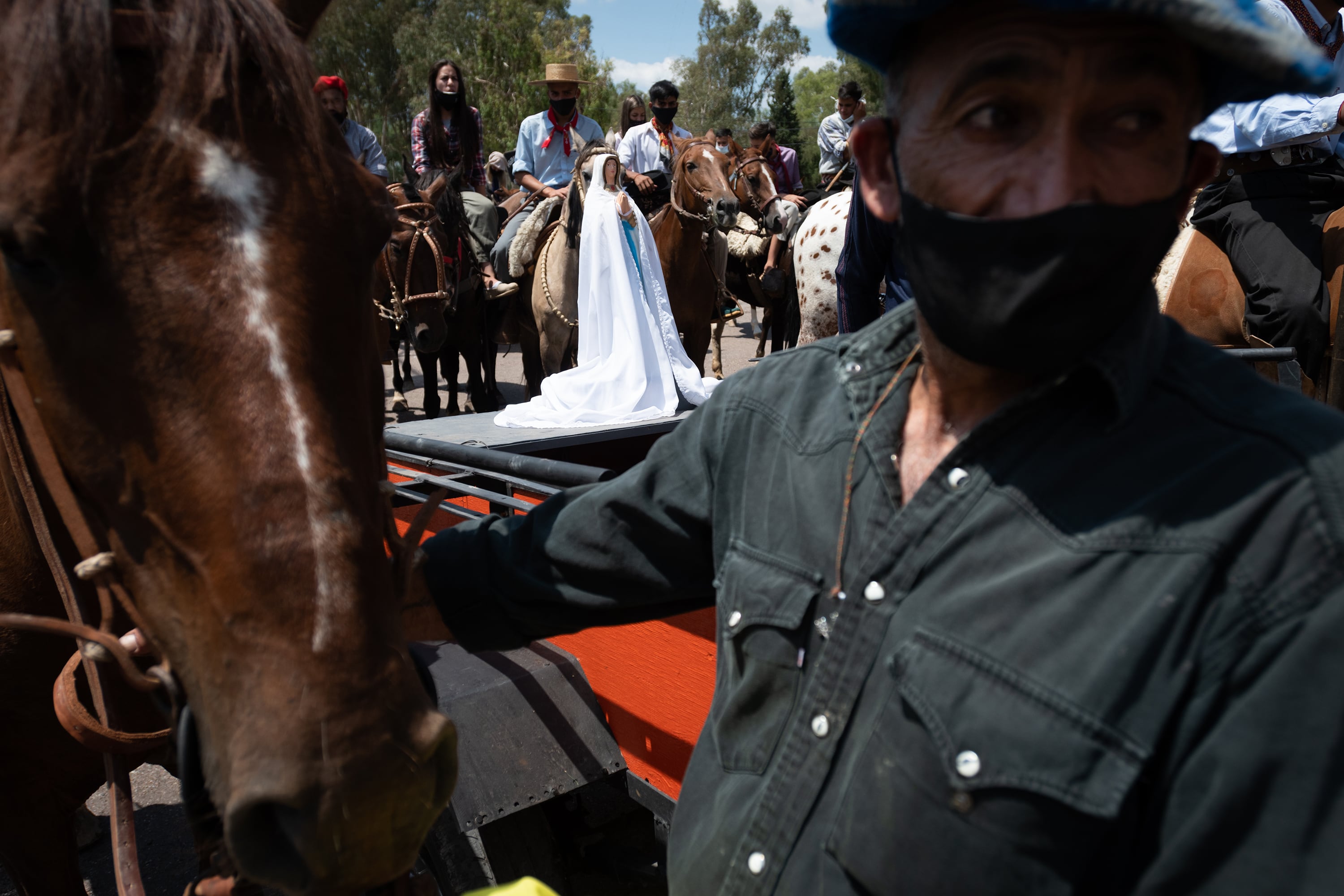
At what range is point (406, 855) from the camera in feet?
3.69

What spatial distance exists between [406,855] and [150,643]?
1.58 feet

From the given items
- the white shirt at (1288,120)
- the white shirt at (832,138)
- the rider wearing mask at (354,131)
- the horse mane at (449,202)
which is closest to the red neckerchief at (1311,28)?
the white shirt at (1288,120)

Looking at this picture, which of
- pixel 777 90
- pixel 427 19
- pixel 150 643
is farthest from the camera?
pixel 777 90

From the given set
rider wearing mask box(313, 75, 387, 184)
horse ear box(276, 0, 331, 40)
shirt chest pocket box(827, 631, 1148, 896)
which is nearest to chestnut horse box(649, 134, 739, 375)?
rider wearing mask box(313, 75, 387, 184)

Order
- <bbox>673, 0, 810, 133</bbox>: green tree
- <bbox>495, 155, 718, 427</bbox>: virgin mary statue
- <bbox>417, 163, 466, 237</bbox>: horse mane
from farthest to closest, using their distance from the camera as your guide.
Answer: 1. <bbox>673, 0, 810, 133</bbox>: green tree
2. <bbox>417, 163, 466, 237</bbox>: horse mane
3. <bbox>495, 155, 718, 427</bbox>: virgin mary statue

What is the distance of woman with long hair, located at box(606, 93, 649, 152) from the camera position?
10.4 metres

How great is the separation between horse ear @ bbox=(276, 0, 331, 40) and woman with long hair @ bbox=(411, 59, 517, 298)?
24.6ft

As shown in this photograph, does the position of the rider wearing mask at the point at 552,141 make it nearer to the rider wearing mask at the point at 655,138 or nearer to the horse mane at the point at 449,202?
the horse mane at the point at 449,202

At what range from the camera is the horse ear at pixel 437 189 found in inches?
343

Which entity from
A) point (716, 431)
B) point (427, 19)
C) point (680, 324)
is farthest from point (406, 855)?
point (427, 19)

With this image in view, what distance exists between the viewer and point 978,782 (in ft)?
2.92

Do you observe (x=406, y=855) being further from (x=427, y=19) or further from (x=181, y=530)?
(x=427, y=19)

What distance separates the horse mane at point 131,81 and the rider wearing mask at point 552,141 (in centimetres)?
790

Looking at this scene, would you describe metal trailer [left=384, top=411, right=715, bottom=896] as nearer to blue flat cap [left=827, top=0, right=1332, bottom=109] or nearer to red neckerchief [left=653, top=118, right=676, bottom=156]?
blue flat cap [left=827, top=0, right=1332, bottom=109]
